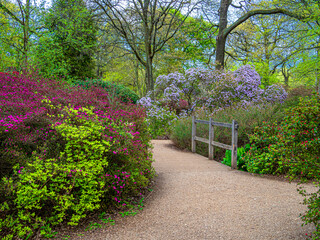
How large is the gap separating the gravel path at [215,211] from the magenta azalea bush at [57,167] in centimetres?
50

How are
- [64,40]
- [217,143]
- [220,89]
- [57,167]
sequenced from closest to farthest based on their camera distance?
[57,167]
[217,143]
[220,89]
[64,40]

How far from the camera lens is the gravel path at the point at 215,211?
335 centimetres

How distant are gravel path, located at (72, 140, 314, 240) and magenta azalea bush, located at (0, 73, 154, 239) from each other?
1.63 feet

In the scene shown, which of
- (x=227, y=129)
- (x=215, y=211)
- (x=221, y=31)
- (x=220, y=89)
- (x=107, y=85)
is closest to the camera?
(x=215, y=211)

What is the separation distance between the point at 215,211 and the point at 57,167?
2360 mm

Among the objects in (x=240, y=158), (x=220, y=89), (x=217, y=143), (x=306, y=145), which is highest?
(x=220, y=89)

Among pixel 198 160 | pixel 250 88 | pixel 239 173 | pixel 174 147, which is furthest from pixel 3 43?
pixel 250 88

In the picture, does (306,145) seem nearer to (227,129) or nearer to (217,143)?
(217,143)

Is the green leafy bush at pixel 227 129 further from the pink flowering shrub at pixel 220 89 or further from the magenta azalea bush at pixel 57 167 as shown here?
the magenta azalea bush at pixel 57 167

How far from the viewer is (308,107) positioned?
2.95 m

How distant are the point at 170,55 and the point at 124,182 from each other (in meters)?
19.3

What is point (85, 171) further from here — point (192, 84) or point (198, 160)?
point (192, 84)

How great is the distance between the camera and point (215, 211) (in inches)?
158

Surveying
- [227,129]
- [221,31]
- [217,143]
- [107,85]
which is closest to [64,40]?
[107,85]
